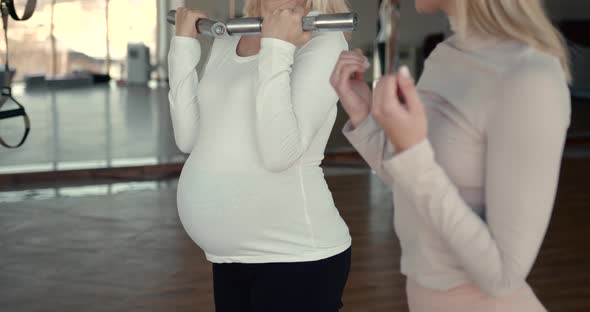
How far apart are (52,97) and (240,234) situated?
8.06 meters

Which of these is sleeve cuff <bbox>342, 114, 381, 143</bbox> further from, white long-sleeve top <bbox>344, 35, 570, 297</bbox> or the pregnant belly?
the pregnant belly

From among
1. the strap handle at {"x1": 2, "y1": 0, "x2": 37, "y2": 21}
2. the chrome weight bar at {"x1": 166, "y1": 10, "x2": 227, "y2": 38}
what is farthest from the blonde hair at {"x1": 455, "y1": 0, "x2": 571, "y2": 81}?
the strap handle at {"x1": 2, "y1": 0, "x2": 37, "y2": 21}

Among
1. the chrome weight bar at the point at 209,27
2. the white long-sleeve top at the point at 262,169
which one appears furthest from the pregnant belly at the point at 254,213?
the chrome weight bar at the point at 209,27

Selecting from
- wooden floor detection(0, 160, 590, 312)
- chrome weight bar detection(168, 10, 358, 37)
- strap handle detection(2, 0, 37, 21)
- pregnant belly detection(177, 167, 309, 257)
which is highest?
chrome weight bar detection(168, 10, 358, 37)

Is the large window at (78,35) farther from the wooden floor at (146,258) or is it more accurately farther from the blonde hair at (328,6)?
the blonde hair at (328,6)

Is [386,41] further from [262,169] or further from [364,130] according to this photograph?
[364,130]

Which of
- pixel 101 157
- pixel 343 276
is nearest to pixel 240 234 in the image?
pixel 343 276

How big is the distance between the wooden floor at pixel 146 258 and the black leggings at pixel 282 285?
Result: 243 centimetres

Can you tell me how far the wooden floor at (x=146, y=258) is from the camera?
4473 millimetres

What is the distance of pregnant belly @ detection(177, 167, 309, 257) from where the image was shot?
1.87m

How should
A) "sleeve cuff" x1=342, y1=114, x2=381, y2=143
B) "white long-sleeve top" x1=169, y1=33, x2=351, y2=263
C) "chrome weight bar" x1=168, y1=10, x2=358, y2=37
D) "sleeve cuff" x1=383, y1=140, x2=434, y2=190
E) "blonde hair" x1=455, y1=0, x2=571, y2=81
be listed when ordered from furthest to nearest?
"white long-sleeve top" x1=169, y1=33, x2=351, y2=263 → "chrome weight bar" x1=168, y1=10, x2=358, y2=37 → "sleeve cuff" x1=342, y1=114, x2=381, y2=143 → "blonde hair" x1=455, y1=0, x2=571, y2=81 → "sleeve cuff" x1=383, y1=140, x2=434, y2=190

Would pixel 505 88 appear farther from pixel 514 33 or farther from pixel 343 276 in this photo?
pixel 343 276

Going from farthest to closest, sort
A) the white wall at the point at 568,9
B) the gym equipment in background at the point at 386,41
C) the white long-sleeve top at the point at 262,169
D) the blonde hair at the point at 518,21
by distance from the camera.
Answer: the white wall at the point at 568,9 → the gym equipment in background at the point at 386,41 → the white long-sleeve top at the point at 262,169 → the blonde hair at the point at 518,21

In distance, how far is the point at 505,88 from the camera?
1.11 meters
